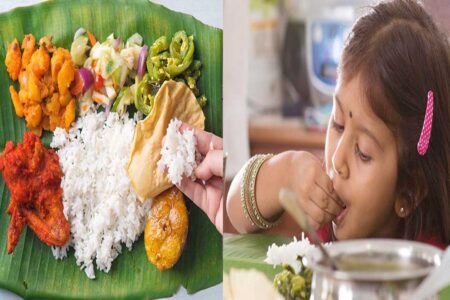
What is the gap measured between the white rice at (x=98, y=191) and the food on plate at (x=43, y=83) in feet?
0.20

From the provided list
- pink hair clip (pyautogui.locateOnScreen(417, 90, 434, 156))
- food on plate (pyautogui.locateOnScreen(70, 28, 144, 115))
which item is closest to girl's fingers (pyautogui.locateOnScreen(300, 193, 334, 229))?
pink hair clip (pyautogui.locateOnScreen(417, 90, 434, 156))

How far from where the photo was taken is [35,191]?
8.50 feet

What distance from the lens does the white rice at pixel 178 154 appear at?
229 centimetres

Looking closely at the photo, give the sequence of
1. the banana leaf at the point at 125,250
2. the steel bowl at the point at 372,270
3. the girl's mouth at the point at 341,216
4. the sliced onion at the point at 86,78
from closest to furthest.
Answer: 1. the steel bowl at the point at 372,270
2. the girl's mouth at the point at 341,216
3. the banana leaf at the point at 125,250
4. the sliced onion at the point at 86,78

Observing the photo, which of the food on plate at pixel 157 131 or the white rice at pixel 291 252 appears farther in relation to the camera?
the food on plate at pixel 157 131

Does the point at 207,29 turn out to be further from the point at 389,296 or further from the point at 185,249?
the point at 389,296

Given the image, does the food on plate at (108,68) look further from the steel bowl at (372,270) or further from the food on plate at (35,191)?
the steel bowl at (372,270)

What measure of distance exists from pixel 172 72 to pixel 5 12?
0.70 meters

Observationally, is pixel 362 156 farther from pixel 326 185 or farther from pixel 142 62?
pixel 142 62

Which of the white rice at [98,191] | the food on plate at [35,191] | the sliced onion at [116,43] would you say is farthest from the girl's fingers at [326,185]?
the food on plate at [35,191]

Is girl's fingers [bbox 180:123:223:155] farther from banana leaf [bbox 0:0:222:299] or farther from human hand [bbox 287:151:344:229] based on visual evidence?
human hand [bbox 287:151:344:229]

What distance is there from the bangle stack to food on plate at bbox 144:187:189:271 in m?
0.52

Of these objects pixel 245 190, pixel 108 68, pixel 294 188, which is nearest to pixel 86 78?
pixel 108 68

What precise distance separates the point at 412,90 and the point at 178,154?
84 cm
